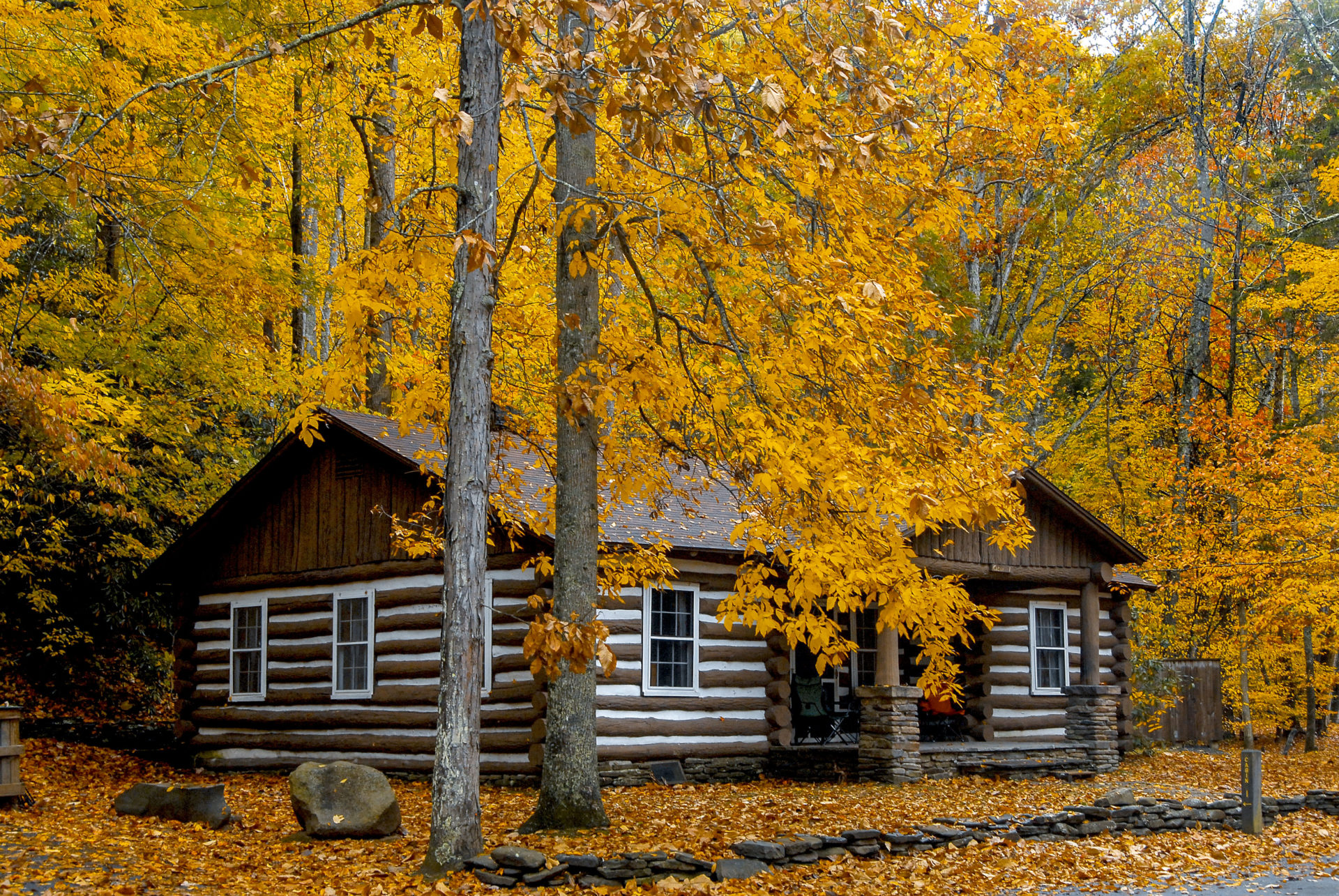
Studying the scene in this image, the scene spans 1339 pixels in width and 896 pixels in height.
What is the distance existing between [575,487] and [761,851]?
11.9 feet

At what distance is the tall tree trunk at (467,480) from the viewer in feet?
28.3

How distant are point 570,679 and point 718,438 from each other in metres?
2.52

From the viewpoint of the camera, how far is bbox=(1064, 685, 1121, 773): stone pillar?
58.2 feet

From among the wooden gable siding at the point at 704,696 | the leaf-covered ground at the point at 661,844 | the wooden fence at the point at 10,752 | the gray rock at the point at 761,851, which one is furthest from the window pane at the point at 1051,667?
the wooden fence at the point at 10,752

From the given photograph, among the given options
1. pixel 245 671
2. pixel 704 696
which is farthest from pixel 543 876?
pixel 245 671

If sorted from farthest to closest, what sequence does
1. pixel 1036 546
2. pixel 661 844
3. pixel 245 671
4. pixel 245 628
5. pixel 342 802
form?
pixel 245 628, pixel 245 671, pixel 1036 546, pixel 342 802, pixel 661 844

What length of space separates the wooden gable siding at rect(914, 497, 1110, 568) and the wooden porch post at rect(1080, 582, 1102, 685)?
506 millimetres

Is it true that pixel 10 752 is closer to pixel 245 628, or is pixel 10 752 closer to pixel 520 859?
pixel 520 859

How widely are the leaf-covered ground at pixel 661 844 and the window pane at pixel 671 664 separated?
159cm

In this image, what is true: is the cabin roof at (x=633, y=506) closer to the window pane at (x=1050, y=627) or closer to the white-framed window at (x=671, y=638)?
the white-framed window at (x=671, y=638)

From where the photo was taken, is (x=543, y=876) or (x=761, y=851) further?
(x=761, y=851)

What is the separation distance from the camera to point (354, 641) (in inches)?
685

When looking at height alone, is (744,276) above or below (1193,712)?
above

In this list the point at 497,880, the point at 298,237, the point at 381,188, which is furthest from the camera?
the point at 298,237
